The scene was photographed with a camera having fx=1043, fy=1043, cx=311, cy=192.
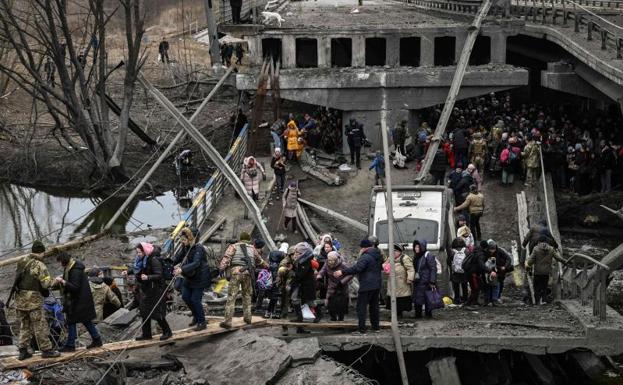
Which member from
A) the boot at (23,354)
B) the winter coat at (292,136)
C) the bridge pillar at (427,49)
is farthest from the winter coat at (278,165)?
the boot at (23,354)

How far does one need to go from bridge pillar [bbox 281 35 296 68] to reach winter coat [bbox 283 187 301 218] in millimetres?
10386

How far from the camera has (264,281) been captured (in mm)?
16609

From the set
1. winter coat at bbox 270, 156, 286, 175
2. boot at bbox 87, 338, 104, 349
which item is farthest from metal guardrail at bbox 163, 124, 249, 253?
boot at bbox 87, 338, 104, 349

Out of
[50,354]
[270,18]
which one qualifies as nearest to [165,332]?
[50,354]

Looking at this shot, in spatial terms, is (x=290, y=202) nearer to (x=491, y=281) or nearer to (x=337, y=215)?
(x=337, y=215)

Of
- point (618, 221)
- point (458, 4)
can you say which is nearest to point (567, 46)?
point (618, 221)

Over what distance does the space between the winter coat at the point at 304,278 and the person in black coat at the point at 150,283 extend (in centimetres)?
217

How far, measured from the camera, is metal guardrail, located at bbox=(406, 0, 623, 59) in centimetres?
2997

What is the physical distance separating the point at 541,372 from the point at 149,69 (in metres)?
41.5

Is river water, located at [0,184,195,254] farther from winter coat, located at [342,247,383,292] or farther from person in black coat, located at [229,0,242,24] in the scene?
winter coat, located at [342,247,383,292]

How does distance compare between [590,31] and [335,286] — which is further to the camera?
[590,31]

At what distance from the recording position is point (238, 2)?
3409 cm

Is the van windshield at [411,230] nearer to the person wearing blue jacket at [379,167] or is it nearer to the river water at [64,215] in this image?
the person wearing blue jacket at [379,167]

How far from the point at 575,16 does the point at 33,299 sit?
2463 cm
